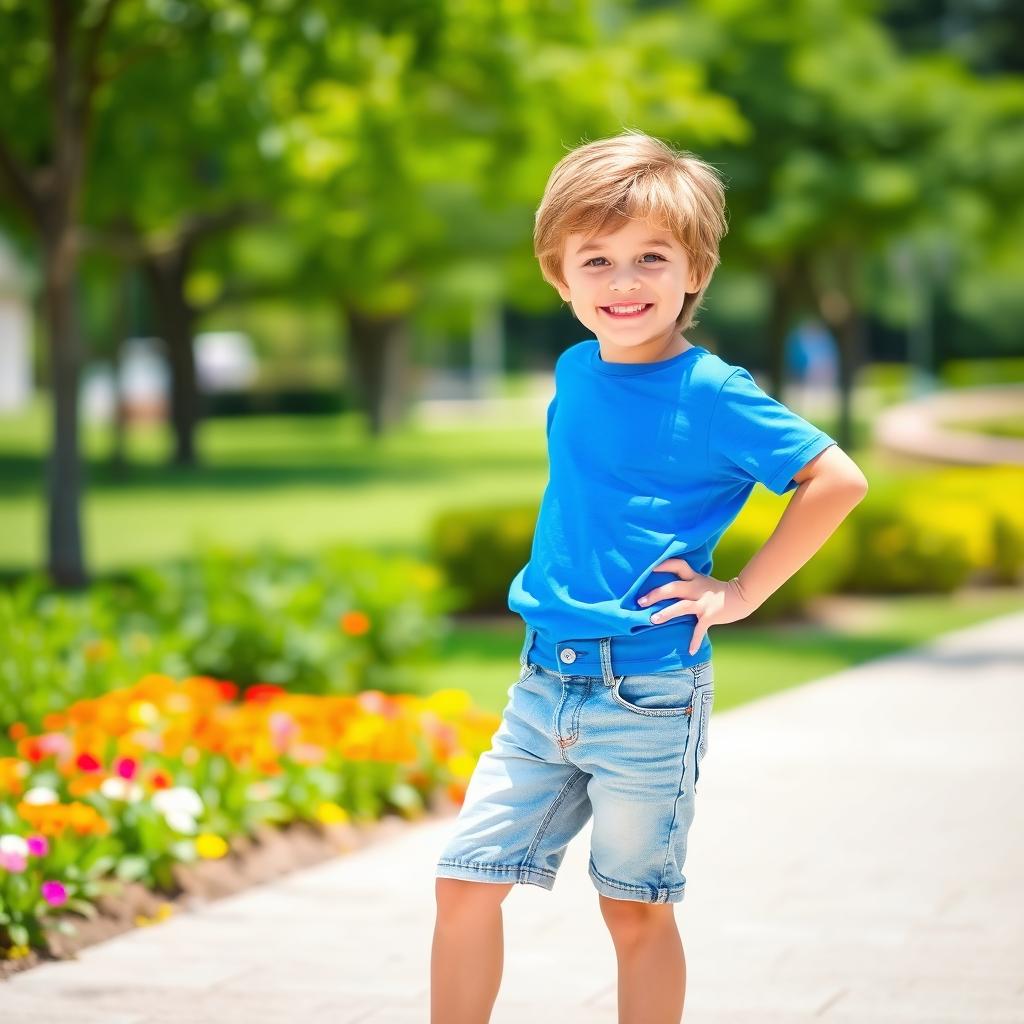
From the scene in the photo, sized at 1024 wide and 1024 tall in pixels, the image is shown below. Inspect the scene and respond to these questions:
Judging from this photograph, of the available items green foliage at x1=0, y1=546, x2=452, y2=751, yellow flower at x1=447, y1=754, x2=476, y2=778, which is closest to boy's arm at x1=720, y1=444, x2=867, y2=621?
yellow flower at x1=447, y1=754, x2=476, y2=778

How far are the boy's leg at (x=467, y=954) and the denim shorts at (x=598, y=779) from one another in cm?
4

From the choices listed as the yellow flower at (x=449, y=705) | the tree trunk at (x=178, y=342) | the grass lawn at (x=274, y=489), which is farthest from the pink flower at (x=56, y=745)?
the tree trunk at (x=178, y=342)

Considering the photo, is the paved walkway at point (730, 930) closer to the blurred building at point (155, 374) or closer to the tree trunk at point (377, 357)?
the tree trunk at point (377, 357)

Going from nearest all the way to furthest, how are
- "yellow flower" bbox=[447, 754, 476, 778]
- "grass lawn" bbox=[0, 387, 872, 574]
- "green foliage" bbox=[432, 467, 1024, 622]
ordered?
"yellow flower" bbox=[447, 754, 476, 778] → "green foliage" bbox=[432, 467, 1024, 622] → "grass lawn" bbox=[0, 387, 872, 574]

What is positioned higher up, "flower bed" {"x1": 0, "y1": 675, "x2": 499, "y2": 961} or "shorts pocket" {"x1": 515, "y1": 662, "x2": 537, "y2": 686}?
"shorts pocket" {"x1": 515, "y1": 662, "x2": 537, "y2": 686}

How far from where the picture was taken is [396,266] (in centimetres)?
2938

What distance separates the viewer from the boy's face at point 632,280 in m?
2.85

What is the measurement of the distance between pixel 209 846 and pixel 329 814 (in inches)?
23.3

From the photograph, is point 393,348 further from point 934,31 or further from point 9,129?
point 9,129

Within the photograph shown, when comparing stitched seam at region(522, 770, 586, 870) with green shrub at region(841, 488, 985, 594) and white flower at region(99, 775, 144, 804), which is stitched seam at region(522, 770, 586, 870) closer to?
white flower at region(99, 775, 144, 804)

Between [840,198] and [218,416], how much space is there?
3220 centimetres

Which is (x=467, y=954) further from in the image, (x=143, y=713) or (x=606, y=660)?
(x=143, y=713)

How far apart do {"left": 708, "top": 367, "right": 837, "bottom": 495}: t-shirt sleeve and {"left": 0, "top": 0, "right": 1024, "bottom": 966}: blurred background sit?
Answer: 165cm

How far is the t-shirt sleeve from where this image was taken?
9.05ft
